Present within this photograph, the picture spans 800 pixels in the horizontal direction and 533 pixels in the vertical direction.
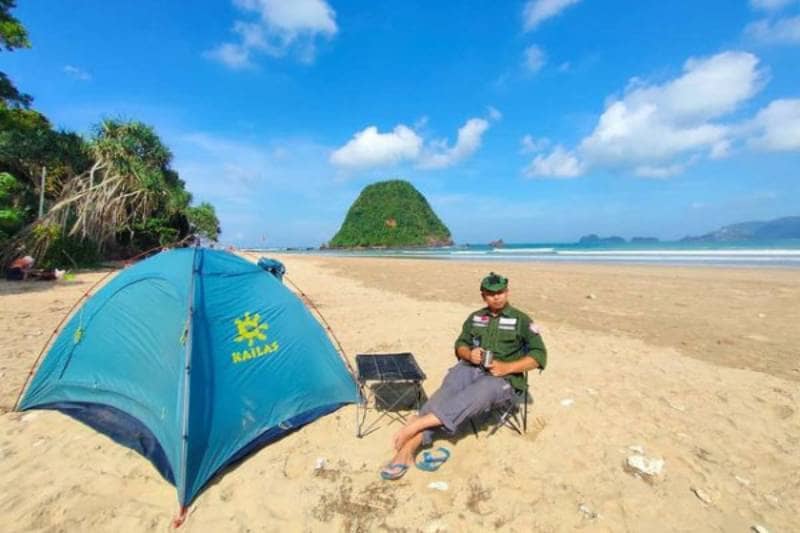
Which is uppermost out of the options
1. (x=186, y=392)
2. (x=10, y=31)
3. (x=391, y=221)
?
(x=10, y=31)

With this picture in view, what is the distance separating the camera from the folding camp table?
13.3ft

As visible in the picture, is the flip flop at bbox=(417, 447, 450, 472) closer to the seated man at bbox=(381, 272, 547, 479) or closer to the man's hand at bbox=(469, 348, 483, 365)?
the seated man at bbox=(381, 272, 547, 479)

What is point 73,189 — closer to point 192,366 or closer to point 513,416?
point 192,366

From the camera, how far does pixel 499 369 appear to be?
3.74 m

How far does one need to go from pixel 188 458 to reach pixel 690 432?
15.7 feet

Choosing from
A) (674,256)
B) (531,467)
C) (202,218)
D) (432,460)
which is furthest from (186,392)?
(674,256)

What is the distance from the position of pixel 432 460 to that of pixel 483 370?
3.23 ft

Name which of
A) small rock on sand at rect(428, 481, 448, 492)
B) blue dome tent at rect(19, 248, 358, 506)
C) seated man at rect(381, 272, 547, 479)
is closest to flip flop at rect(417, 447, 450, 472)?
seated man at rect(381, 272, 547, 479)

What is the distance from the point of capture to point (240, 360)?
12.2 ft

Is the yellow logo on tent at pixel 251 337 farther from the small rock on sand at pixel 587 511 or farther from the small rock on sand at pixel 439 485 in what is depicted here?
the small rock on sand at pixel 587 511

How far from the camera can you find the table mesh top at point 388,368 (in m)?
4.02

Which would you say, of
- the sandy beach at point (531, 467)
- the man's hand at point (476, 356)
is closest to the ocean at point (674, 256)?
the sandy beach at point (531, 467)

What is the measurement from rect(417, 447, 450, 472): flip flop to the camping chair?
1.68 feet

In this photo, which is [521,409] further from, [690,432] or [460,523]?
[460,523]
